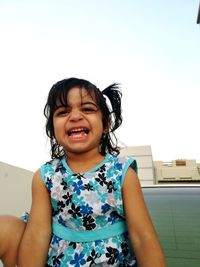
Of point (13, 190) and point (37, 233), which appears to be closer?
point (37, 233)

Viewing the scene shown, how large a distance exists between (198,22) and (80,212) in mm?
9114

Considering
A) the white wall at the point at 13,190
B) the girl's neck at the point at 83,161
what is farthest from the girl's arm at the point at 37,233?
the white wall at the point at 13,190

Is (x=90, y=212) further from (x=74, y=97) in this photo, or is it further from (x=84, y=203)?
(x=74, y=97)

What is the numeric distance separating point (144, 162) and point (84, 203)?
86.3 feet

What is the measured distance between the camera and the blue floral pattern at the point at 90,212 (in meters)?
0.62

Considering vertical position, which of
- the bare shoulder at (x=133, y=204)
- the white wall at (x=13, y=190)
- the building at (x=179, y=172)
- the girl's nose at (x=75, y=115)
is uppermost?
the girl's nose at (x=75, y=115)

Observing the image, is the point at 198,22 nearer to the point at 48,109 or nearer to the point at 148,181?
the point at 48,109

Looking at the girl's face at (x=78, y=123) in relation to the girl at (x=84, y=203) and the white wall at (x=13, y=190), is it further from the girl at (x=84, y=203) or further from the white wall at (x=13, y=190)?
Result: the white wall at (x=13, y=190)

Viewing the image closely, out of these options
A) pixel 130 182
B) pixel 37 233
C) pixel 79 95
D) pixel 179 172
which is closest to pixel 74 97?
pixel 79 95

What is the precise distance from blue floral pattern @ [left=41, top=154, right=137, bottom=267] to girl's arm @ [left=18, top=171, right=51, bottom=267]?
0.02 meters

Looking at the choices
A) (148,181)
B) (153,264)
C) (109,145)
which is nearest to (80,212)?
(153,264)

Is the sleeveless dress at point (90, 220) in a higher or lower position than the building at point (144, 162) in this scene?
higher

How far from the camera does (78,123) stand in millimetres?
729

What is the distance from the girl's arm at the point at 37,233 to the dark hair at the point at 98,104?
0.57ft
